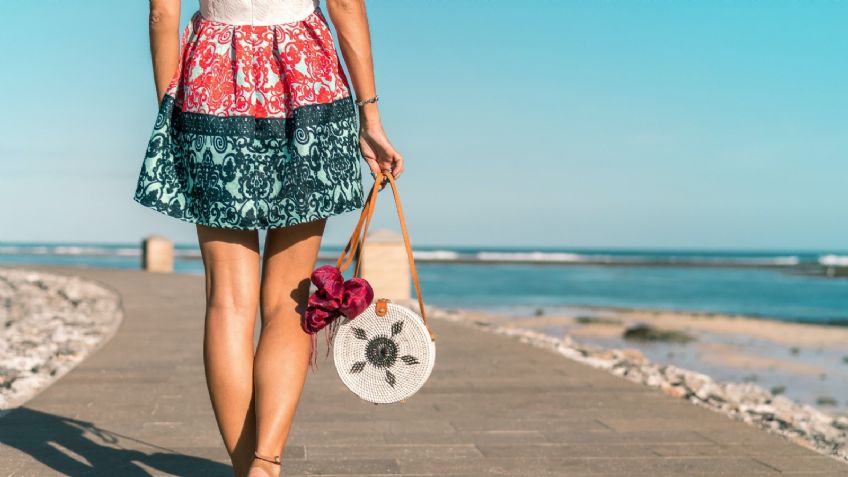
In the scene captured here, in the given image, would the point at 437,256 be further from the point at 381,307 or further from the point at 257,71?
the point at 257,71

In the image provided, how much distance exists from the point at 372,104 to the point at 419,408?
8.97 ft

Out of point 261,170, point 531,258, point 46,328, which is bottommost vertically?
point 531,258

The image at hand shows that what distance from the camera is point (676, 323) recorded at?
14.2m

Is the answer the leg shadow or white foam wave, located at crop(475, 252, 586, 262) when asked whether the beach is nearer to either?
the leg shadow

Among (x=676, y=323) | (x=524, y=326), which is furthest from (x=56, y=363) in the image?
(x=676, y=323)

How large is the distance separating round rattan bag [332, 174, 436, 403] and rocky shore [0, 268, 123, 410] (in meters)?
2.84

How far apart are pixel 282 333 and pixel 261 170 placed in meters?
0.46

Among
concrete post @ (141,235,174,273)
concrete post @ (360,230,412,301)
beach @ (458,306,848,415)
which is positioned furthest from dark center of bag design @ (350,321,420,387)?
concrete post @ (141,235,174,273)

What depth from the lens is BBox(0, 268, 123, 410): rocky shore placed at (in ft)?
19.0

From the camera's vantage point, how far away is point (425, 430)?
14.2ft

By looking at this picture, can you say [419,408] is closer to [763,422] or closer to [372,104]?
[763,422]

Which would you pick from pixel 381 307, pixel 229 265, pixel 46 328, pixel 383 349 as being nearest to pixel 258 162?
pixel 229 265

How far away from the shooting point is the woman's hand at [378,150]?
2537mm

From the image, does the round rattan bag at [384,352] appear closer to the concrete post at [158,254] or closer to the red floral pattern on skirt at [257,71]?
the red floral pattern on skirt at [257,71]
